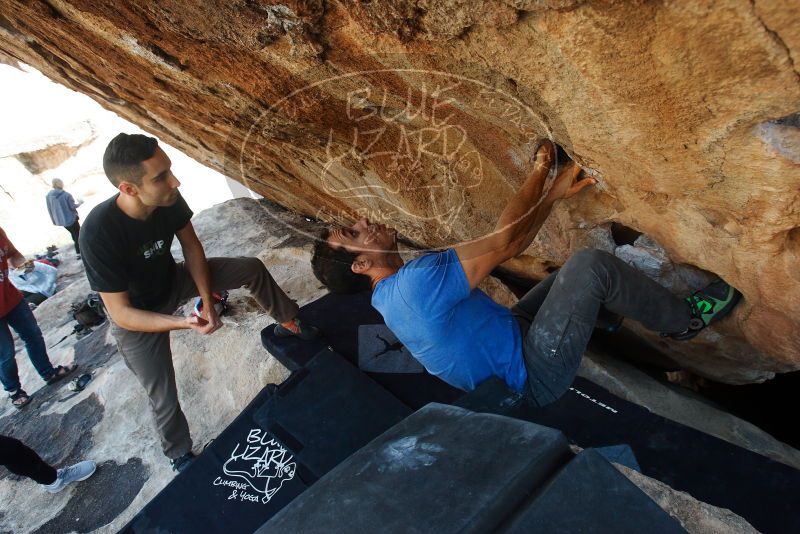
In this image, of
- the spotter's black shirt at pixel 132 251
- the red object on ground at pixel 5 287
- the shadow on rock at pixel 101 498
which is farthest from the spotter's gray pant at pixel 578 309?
the red object on ground at pixel 5 287

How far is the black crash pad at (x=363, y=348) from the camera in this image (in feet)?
8.36

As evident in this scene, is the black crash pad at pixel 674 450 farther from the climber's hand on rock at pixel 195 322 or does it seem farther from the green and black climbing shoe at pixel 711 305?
the climber's hand on rock at pixel 195 322

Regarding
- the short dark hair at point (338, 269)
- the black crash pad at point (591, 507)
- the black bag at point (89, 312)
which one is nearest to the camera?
the black crash pad at point (591, 507)

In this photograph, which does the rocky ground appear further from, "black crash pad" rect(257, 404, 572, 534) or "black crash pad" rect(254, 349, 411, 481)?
"black crash pad" rect(257, 404, 572, 534)

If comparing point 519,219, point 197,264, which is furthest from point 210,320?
point 519,219

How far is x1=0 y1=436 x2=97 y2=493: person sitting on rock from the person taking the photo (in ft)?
8.20

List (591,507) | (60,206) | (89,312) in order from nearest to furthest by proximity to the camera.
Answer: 1. (591,507)
2. (89,312)
3. (60,206)

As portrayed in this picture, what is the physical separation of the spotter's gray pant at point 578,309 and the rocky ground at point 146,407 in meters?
0.51

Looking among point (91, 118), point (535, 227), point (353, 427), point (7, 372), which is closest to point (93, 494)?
point (7, 372)

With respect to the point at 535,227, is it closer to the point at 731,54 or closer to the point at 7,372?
the point at 731,54

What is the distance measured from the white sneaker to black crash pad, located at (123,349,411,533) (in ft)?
3.07

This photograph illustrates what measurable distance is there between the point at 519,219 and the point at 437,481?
1.10m

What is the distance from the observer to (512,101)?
1.54 m

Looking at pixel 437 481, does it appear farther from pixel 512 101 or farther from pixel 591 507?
pixel 512 101
